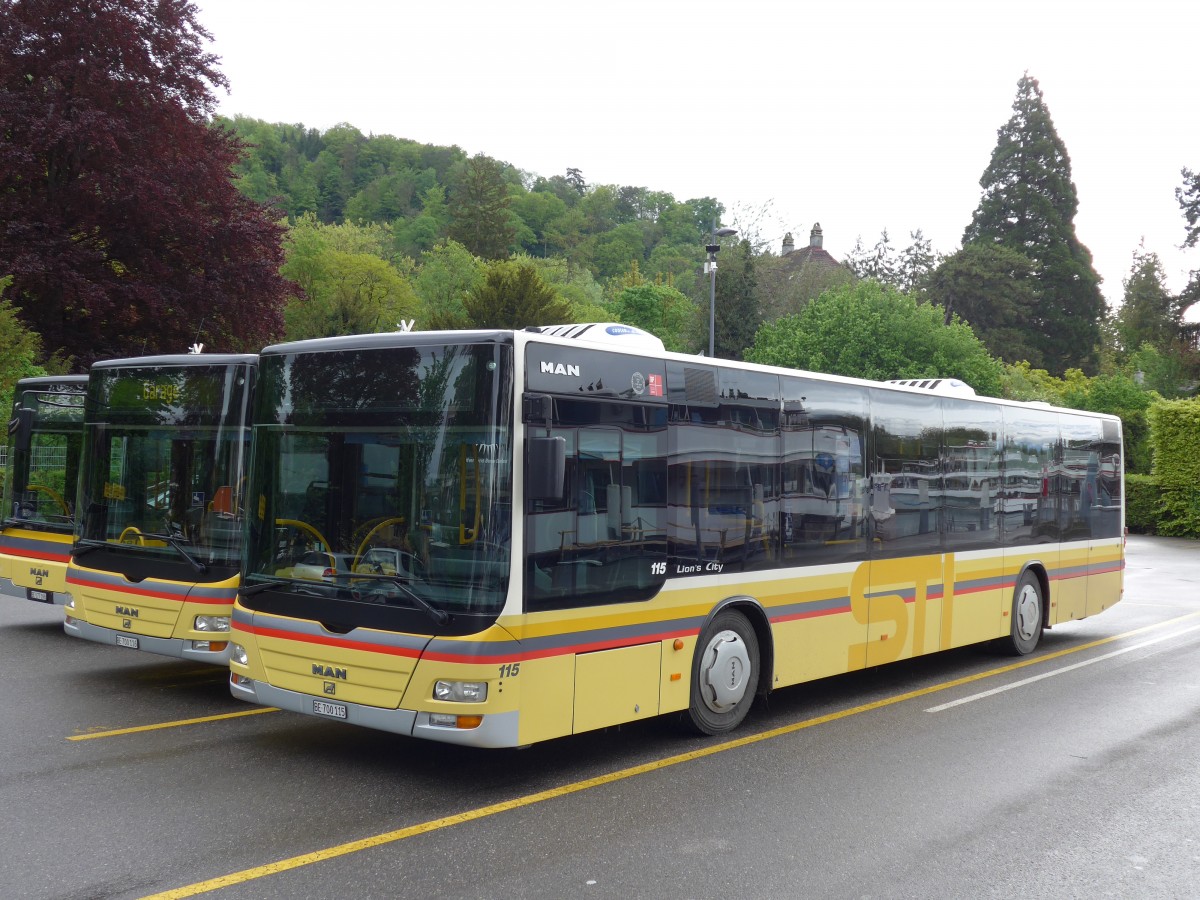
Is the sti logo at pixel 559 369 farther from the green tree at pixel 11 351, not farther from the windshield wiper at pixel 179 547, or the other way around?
the green tree at pixel 11 351

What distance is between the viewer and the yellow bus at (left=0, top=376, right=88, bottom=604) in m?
11.3

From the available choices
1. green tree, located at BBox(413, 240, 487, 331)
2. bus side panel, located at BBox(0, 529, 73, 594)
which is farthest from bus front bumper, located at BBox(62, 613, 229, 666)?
green tree, located at BBox(413, 240, 487, 331)

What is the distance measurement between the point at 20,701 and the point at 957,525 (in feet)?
29.3

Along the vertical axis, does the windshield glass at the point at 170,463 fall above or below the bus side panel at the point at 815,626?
above

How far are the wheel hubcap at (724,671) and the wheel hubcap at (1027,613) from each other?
562 centimetres

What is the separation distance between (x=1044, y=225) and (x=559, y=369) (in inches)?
2934

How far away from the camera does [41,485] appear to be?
1166cm

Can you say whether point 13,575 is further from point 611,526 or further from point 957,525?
point 957,525

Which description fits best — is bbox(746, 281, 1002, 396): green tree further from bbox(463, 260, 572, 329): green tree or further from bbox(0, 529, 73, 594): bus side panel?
bbox(0, 529, 73, 594): bus side panel

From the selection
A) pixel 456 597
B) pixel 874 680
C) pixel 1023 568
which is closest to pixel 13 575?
pixel 456 597

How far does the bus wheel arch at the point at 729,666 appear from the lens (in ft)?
26.2

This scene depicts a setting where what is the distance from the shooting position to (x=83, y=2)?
76.8ft

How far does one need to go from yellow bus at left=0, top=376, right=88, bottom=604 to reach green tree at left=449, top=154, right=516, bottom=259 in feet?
237

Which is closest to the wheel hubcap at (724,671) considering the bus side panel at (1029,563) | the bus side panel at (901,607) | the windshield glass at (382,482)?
the bus side panel at (901,607)
